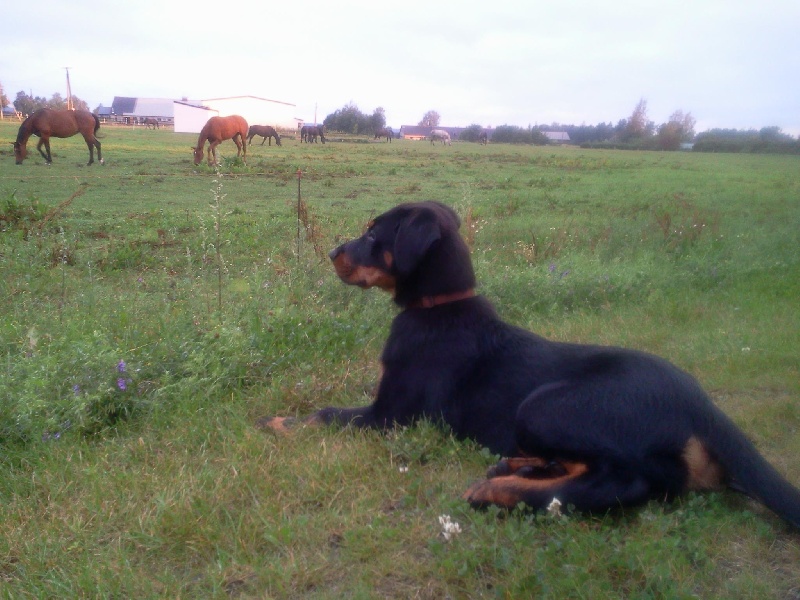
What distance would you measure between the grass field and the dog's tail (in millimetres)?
139

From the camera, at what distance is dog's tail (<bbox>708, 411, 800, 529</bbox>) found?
8.46 feet

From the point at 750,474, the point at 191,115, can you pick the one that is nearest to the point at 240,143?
the point at 191,115

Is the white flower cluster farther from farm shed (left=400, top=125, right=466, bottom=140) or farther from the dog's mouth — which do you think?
farm shed (left=400, top=125, right=466, bottom=140)

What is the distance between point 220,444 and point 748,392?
10.2ft

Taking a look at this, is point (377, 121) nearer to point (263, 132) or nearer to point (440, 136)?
point (440, 136)

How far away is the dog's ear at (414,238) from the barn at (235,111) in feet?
66.9

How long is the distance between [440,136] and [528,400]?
138 feet

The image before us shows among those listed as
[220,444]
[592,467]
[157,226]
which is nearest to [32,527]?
[220,444]

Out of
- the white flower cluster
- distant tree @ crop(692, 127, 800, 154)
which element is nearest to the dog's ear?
the white flower cluster

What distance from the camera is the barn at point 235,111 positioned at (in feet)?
78.5

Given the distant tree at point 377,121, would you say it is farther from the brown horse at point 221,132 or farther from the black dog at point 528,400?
the black dog at point 528,400

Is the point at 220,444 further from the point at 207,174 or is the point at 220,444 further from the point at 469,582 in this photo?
the point at 207,174

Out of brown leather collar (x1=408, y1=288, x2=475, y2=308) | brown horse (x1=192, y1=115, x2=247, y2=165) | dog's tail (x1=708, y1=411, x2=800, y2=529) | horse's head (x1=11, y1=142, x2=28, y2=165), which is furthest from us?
brown horse (x1=192, y1=115, x2=247, y2=165)

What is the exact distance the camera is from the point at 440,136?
43688 millimetres
